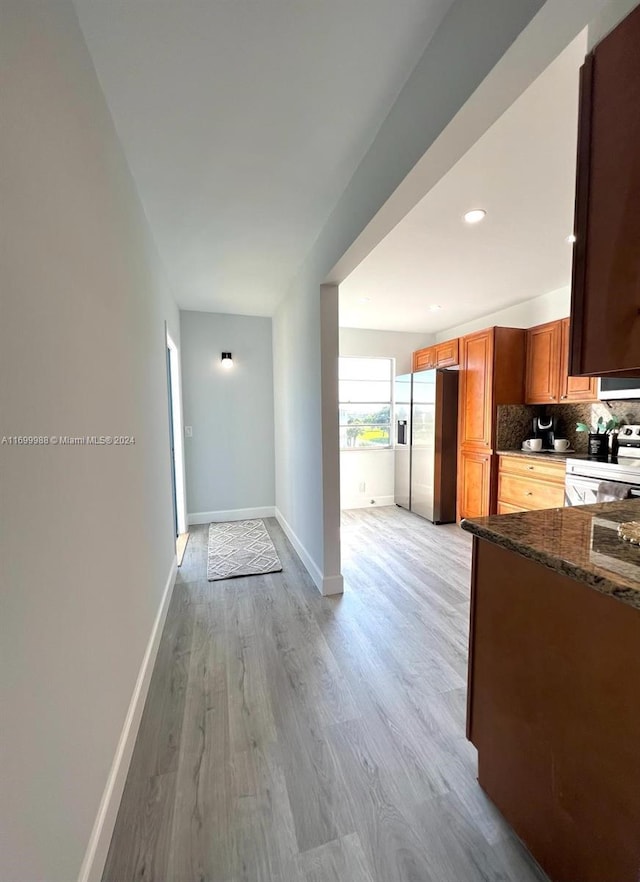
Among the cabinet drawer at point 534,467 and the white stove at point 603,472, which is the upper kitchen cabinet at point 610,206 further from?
the cabinet drawer at point 534,467

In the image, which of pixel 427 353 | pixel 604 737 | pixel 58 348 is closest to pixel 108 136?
pixel 58 348

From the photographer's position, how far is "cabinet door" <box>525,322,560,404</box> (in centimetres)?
342

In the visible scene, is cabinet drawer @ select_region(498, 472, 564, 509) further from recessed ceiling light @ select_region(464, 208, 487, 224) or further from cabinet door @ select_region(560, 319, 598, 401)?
recessed ceiling light @ select_region(464, 208, 487, 224)

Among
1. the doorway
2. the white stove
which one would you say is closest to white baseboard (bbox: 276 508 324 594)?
the doorway

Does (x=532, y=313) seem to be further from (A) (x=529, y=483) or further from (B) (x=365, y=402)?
(B) (x=365, y=402)

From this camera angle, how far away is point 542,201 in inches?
82.4

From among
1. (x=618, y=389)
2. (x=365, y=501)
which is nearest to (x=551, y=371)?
(x=618, y=389)

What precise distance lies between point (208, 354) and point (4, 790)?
13.4 ft

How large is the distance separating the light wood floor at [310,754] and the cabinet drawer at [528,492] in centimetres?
144

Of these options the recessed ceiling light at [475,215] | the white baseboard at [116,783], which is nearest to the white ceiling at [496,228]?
the recessed ceiling light at [475,215]

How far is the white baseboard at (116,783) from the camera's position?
3.21 feet

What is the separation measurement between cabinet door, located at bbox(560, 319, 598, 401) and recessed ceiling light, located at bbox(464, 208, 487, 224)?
56.7 inches

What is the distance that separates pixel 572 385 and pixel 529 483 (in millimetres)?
985

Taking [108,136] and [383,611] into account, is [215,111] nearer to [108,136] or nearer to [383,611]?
[108,136]
